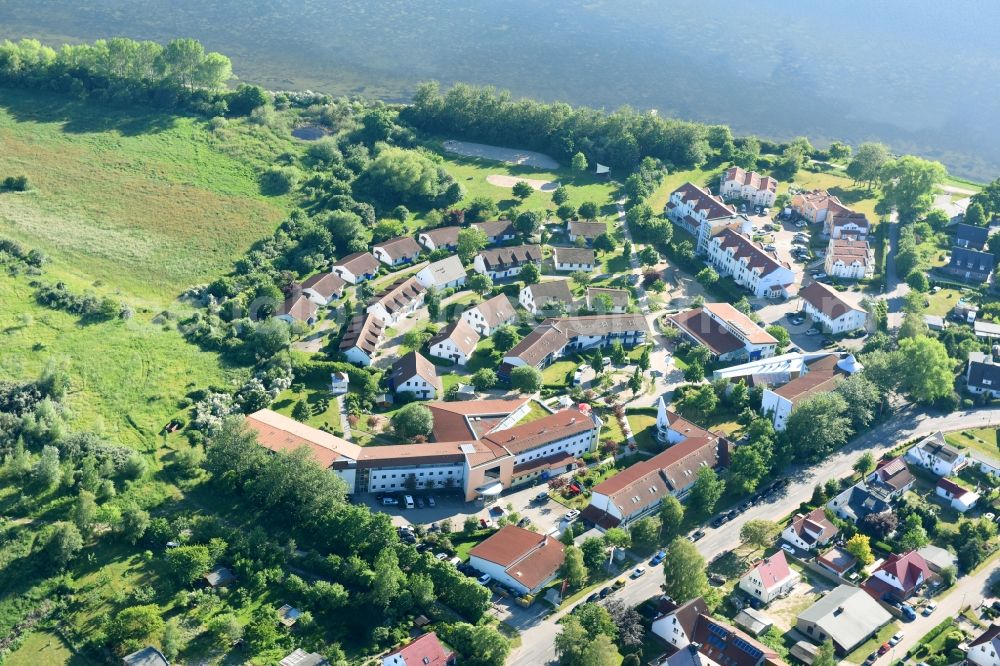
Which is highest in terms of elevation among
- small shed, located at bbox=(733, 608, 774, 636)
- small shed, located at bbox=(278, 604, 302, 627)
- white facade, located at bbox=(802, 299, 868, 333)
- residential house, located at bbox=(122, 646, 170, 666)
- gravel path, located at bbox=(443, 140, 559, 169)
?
gravel path, located at bbox=(443, 140, 559, 169)

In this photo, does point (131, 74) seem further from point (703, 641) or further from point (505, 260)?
point (703, 641)

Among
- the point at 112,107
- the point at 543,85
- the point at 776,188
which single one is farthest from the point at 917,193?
the point at 112,107

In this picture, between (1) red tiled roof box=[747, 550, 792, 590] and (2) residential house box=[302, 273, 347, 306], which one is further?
(2) residential house box=[302, 273, 347, 306]

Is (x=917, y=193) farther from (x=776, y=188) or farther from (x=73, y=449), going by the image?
(x=73, y=449)

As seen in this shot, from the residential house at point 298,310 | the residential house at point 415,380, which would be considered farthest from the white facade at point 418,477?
the residential house at point 298,310

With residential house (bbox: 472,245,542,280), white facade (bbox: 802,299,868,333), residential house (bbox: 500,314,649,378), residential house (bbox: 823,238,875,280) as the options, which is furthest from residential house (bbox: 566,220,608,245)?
white facade (bbox: 802,299,868,333)

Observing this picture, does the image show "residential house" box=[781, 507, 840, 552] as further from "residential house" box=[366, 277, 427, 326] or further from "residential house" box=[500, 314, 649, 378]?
"residential house" box=[366, 277, 427, 326]
